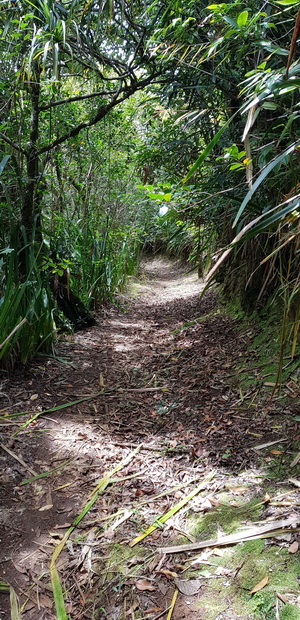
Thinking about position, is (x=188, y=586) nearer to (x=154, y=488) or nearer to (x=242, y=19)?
(x=154, y=488)

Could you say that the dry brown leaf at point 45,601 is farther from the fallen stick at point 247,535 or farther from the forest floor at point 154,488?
the fallen stick at point 247,535

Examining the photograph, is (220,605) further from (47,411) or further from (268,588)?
(47,411)

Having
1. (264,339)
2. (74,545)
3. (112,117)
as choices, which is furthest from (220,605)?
(112,117)

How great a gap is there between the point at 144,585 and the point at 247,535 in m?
0.34

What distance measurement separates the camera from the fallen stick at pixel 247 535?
1102 millimetres

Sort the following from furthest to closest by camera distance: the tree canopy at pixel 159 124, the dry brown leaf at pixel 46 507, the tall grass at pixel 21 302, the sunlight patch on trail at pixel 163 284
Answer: the sunlight patch on trail at pixel 163 284
the tall grass at pixel 21 302
the tree canopy at pixel 159 124
the dry brown leaf at pixel 46 507

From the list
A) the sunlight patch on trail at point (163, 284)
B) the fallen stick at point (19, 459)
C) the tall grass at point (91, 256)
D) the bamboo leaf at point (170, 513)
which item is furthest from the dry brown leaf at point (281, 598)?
the sunlight patch on trail at point (163, 284)

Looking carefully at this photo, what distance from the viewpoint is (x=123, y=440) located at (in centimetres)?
183

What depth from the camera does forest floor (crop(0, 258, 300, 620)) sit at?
1.03 m

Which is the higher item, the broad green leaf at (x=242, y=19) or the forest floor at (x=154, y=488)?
the broad green leaf at (x=242, y=19)

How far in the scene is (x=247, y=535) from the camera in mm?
1119

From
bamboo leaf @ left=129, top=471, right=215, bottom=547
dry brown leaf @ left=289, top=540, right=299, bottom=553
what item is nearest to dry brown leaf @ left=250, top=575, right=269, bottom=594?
dry brown leaf @ left=289, top=540, right=299, bottom=553

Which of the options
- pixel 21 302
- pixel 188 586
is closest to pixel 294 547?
pixel 188 586

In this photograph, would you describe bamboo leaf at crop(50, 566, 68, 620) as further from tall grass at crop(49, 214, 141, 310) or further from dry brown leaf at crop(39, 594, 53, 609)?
tall grass at crop(49, 214, 141, 310)
